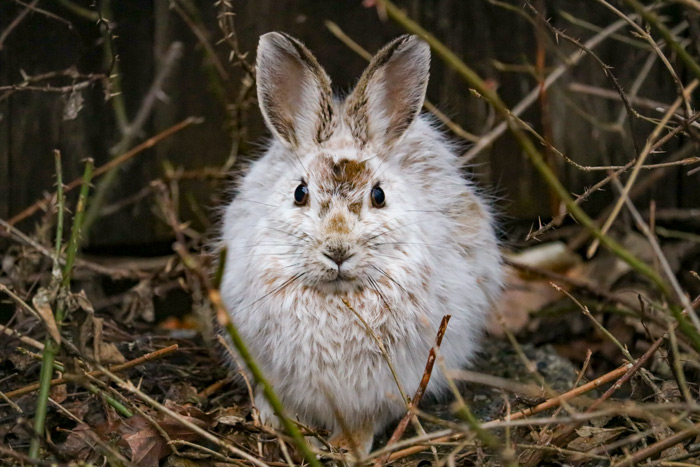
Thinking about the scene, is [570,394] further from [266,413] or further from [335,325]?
[266,413]

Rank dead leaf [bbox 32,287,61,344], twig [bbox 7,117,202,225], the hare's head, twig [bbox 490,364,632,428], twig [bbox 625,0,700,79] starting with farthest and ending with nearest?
twig [bbox 7,117,202,225]
the hare's head
twig [bbox 490,364,632,428]
dead leaf [bbox 32,287,61,344]
twig [bbox 625,0,700,79]

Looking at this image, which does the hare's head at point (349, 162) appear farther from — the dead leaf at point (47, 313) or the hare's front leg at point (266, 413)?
the dead leaf at point (47, 313)

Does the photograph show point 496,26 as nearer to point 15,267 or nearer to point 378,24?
point 378,24

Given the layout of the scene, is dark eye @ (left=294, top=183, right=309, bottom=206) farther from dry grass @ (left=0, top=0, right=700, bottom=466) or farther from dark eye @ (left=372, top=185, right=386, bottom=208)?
dry grass @ (left=0, top=0, right=700, bottom=466)

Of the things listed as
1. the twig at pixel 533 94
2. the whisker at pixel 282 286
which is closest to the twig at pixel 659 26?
the whisker at pixel 282 286

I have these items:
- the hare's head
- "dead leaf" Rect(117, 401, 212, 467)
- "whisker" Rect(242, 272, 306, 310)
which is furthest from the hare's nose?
"dead leaf" Rect(117, 401, 212, 467)

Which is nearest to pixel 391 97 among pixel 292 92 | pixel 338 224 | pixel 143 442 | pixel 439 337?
pixel 292 92

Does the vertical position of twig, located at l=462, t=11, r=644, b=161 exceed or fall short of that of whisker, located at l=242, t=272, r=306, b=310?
it exceeds it
